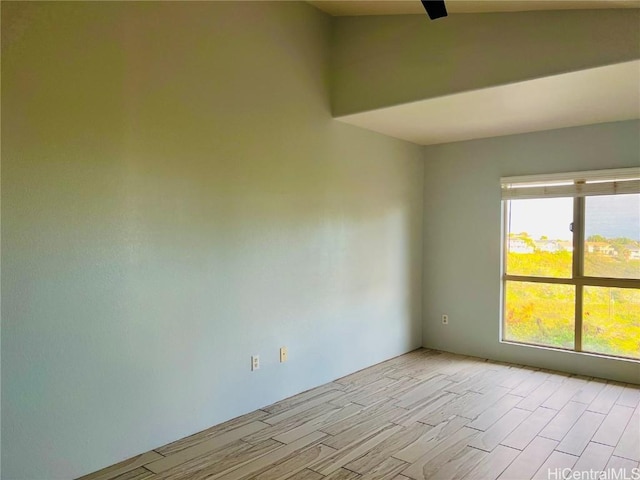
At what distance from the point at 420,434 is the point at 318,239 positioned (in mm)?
1715

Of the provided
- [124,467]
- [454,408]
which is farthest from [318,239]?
[124,467]

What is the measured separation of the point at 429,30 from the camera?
339 cm

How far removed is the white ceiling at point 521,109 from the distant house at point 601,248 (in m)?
1.11

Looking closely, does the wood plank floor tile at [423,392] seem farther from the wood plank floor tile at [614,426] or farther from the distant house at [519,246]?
the distant house at [519,246]

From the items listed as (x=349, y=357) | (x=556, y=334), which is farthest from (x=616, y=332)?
(x=349, y=357)

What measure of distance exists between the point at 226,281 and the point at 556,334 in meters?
3.28

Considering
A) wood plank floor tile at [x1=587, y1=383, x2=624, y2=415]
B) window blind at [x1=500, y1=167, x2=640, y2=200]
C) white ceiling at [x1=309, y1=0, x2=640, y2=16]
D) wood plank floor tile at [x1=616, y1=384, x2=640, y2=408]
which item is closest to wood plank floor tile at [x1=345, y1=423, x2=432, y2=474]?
wood plank floor tile at [x1=587, y1=383, x2=624, y2=415]

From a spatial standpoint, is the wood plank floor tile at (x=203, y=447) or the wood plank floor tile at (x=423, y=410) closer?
the wood plank floor tile at (x=203, y=447)

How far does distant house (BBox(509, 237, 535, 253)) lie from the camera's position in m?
4.55

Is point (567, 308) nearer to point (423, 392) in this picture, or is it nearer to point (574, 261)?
point (574, 261)

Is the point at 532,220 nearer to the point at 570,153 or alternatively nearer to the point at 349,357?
the point at 570,153

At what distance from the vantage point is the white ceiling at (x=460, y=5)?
267 centimetres

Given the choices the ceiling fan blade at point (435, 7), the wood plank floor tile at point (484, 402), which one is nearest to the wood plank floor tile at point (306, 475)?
the wood plank floor tile at point (484, 402)

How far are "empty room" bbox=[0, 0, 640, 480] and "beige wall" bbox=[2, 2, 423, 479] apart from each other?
1 cm
